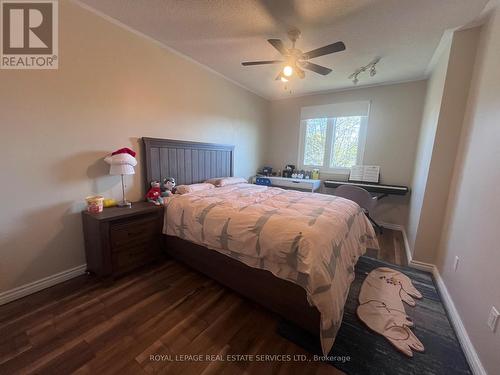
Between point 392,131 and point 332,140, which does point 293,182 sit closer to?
point 332,140

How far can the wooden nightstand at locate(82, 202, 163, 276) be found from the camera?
6.04 ft

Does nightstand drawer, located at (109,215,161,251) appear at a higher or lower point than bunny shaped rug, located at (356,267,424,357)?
higher

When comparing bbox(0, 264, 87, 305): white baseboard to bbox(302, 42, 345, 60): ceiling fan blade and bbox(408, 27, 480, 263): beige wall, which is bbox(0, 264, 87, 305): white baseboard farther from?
bbox(408, 27, 480, 263): beige wall

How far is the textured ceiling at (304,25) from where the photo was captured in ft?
5.72

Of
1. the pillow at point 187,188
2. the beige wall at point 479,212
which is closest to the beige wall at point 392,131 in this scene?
the beige wall at point 479,212

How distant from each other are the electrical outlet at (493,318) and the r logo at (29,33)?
11.8 ft

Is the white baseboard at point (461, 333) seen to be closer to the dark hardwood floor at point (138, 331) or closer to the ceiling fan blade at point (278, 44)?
the dark hardwood floor at point (138, 331)

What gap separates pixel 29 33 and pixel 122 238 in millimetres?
1895

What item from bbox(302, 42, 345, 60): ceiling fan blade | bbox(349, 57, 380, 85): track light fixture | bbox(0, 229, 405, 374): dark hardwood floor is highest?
bbox(349, 57, 380, 85): track light fixture

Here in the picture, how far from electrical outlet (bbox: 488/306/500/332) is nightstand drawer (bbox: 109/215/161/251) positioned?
266cm

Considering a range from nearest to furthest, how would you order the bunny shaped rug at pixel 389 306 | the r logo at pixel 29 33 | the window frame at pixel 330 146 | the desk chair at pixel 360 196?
1. the bunny shaped rug at pixel 389 306
2. the r logo at pixel 29 33
3. the desk chair at pixel 360 196
4. the window frame at pixel 330 146

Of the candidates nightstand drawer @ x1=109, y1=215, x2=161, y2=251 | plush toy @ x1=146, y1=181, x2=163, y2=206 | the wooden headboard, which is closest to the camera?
nightstand drawer @ x1=109, y1=215, x2=161, y2=251

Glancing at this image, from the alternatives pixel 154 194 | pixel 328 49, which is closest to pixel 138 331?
pixel 154 194

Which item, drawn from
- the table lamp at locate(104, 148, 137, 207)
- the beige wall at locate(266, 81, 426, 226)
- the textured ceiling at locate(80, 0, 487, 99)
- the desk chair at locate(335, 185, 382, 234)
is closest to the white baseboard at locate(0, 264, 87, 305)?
the table lamp at locate(104, 148, 137, 207)
